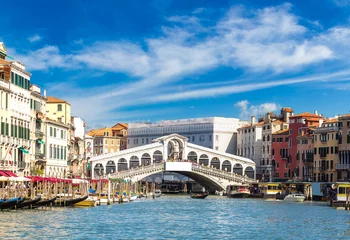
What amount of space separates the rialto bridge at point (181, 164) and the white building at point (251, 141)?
4738mm

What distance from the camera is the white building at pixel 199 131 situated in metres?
112

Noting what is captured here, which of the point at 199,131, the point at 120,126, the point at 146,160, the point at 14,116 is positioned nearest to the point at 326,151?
the point at 146,160

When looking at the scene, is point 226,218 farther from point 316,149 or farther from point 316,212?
point 316,149

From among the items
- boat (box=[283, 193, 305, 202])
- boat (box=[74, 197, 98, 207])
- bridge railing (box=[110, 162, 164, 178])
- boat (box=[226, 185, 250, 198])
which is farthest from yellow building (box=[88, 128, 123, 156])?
boat (box=[74, 197, 98, 207])

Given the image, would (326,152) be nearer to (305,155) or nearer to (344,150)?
(344,150)

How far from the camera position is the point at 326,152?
7850 centimetres

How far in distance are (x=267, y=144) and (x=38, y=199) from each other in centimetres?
5742

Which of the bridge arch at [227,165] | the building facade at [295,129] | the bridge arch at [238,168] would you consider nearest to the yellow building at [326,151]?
the building facade at [295,129]

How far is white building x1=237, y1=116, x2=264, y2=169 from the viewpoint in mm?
100625

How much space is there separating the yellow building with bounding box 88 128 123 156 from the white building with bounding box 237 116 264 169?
73.5 ft

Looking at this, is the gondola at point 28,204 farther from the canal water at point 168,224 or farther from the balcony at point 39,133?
the balcony at point 39,133

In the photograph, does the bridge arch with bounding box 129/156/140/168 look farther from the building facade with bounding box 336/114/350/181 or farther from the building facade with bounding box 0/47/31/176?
the building facade with bounding box 0/47/31/176

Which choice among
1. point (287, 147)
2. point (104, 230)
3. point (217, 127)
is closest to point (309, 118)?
point (287, 147)

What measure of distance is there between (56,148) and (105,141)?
63.8 meters
